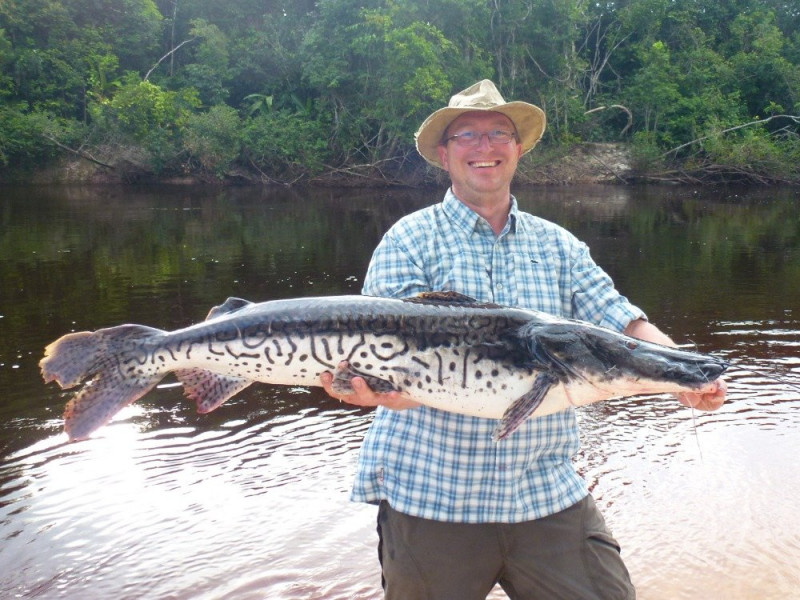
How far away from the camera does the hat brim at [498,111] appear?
3211mm

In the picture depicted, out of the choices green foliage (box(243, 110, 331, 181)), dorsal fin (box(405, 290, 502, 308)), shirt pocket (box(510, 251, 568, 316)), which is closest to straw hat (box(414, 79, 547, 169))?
shirt pocket (box(510, 251, 568, 316))

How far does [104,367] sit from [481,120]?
1.93 m

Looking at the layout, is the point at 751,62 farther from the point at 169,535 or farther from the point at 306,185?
the point at 169,535

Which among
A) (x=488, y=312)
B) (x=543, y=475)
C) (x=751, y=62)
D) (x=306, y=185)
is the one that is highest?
(x=751, y=62)

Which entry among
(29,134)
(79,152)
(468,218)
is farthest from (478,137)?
(79,152)

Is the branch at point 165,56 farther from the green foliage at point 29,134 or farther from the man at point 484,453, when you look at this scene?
the man at point 484,453

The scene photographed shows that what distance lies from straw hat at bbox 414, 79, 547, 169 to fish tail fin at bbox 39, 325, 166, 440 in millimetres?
1507

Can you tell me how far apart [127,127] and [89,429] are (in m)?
38.1

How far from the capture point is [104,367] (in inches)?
119

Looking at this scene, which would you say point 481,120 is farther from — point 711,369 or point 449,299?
point 711,369

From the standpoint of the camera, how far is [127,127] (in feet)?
123

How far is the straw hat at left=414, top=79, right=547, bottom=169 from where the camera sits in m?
3.21

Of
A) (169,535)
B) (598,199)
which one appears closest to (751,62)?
(598,199)

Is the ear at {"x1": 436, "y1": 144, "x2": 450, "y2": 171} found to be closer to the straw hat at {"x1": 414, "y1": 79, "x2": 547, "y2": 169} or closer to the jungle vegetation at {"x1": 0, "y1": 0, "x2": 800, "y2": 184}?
the straw hat at {"x1": 414, "y1": 79, "x2": 547, "y2": 169}
